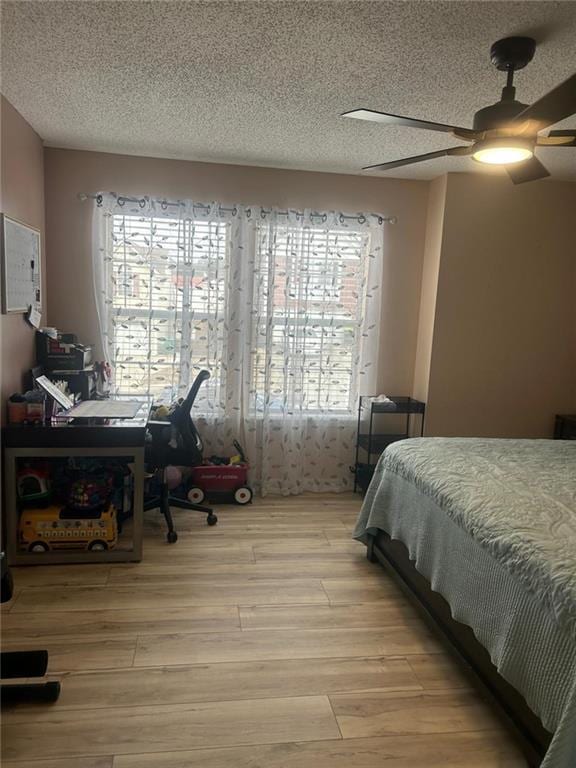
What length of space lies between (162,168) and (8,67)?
4.78 feet

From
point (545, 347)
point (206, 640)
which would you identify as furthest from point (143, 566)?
point (545, 347)

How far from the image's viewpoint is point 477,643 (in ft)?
6.60

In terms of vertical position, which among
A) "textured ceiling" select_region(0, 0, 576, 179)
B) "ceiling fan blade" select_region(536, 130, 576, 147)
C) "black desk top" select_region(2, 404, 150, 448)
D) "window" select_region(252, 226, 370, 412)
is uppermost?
"textured ceiling" select_region(0, 0, 576, 179)

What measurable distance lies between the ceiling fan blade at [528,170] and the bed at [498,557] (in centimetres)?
137

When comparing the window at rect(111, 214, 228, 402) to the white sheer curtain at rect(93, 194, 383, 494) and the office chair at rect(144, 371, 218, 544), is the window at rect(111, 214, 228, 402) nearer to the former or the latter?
the white sheer curtain at rect(93, 194, 383, 494)

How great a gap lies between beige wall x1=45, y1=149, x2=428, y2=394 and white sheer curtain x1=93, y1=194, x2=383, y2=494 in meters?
0.11

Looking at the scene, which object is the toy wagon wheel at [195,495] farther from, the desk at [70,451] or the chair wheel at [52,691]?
the chair wheel at [52,691]

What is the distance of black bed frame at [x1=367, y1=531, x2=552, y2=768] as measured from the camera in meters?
1.68

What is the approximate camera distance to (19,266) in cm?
295

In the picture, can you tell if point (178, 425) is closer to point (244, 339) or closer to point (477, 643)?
point (244, 339)

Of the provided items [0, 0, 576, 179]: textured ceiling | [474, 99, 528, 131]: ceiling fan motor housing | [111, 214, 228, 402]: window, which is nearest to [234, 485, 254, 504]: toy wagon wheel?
[111, 214, 228, 402]: window

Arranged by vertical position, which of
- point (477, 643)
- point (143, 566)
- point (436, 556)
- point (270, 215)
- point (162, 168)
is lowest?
point (143, 566)

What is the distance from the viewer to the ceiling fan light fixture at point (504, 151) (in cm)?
188

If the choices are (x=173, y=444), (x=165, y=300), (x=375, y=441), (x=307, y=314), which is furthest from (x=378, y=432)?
(x=165, y=300)
